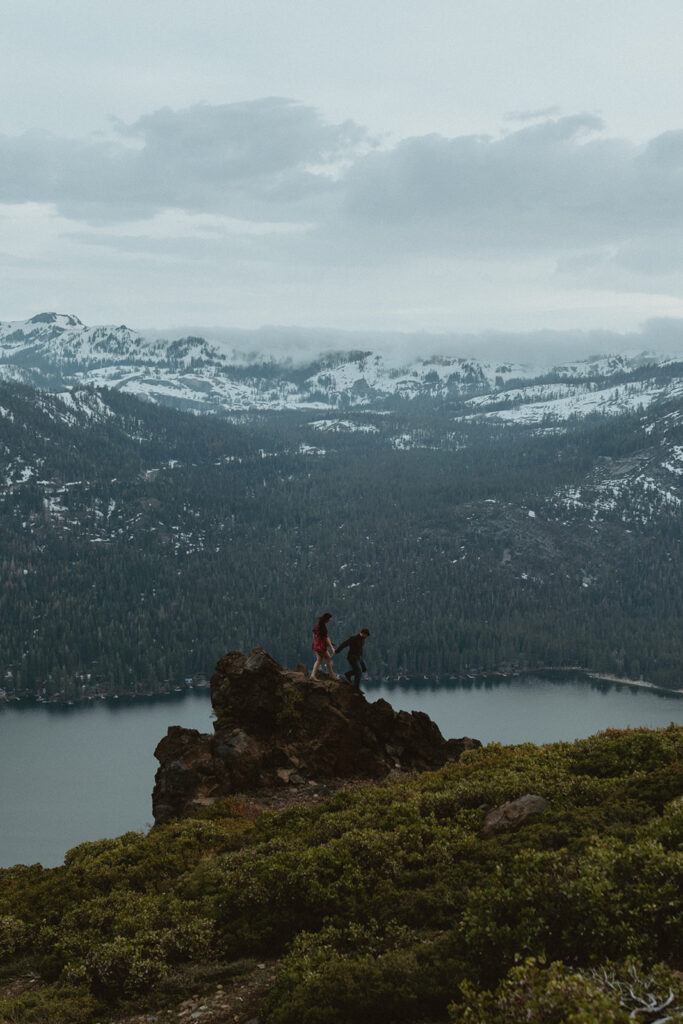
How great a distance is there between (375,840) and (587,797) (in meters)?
6.75

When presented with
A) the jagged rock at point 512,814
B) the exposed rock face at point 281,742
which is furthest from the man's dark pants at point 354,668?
the jagged rock at point 512,814

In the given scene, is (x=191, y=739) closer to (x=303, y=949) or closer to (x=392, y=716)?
(x=392, y=716)

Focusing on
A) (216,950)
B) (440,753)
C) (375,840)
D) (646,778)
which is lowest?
(440,753)

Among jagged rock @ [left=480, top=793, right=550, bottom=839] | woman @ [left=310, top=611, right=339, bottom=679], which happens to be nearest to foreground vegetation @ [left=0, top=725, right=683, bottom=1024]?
jagged rock @ [left=480, top=793, right=550, bottom=839]

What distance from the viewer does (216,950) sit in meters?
19.5

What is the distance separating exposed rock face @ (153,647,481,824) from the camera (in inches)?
1419

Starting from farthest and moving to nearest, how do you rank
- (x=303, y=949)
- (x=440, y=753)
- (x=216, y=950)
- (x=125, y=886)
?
(x=440, y=753) < (x=125, y=886) < (x=216, y=950) < (x=303, y=949)

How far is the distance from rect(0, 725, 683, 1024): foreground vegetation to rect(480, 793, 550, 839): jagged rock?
1.68 feet

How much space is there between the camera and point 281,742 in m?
37.9

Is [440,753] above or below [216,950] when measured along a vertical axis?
below

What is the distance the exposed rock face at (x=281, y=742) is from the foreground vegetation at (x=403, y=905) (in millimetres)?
6010

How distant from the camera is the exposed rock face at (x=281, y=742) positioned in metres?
36.0

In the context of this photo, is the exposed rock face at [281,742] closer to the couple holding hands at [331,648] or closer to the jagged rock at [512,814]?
the couple holding hands at [331,648]

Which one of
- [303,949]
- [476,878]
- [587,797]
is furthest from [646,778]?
[303,949]
